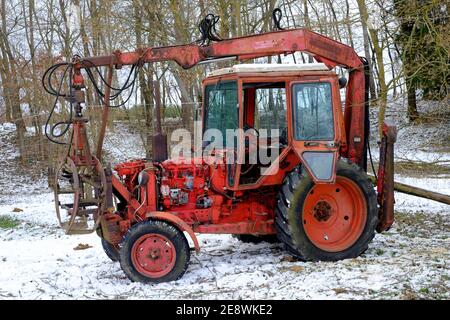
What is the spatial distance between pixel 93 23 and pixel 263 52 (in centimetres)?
1019

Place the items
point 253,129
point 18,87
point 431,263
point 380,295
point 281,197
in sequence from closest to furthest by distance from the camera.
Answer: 1. point 380,295
2. point 431,263
3. point 281,197
4. point 253,129
5. point 18,87

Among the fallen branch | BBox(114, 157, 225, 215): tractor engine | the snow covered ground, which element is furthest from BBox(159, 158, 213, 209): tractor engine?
the fallen branch

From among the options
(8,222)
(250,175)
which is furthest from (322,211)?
(8,222)

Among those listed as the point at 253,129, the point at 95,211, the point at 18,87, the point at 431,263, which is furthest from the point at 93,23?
the point at 431,263

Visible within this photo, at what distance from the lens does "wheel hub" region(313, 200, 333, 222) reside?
7.13 metres

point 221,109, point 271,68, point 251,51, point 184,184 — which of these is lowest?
point 184,184

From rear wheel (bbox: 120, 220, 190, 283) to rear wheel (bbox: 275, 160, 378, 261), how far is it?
4.58 feet

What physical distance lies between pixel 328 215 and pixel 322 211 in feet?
0.33

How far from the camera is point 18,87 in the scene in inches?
862

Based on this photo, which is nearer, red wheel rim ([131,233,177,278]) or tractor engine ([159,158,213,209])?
red wheel rim ([131,233,177,278])

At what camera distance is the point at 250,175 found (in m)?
7.39

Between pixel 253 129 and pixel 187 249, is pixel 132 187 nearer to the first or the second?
pixel 187 249

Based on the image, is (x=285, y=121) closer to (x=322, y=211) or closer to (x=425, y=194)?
(x=322, y=211)

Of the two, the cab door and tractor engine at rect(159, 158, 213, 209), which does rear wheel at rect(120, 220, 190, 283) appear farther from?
the cab door
